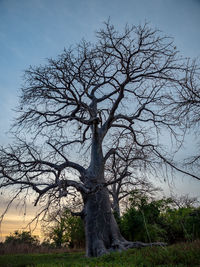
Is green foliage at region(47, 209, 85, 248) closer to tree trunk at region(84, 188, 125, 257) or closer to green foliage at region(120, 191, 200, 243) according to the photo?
green foliage at region(120, 191, 200, 243)

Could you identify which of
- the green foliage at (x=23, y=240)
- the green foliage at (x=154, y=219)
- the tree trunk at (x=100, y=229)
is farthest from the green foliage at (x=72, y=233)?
the tree trunk at (x=100, y=229)

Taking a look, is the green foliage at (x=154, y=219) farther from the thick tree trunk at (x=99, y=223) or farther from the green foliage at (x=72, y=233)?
the green foliage at (x=72, y=233)

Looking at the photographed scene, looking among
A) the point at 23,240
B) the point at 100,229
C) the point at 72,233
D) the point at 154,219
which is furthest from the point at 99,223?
the point at 23,240

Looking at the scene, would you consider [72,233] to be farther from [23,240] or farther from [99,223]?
[99,223]

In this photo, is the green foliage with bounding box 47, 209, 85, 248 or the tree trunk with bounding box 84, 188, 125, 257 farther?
the green foliage with bounding box 47, 209, 85, 248

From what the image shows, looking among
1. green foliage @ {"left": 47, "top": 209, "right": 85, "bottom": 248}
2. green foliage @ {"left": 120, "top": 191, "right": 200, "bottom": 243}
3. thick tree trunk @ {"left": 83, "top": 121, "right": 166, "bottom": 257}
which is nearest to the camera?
thick tree trunk @ {"left": 83, "top": 121, "right": 166, "bottom": 257}

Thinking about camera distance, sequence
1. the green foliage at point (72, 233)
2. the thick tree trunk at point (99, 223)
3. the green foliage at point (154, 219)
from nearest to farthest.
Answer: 1. the thick tree trunk at point (99, 223)
2. the green foliage at point (154, 219)
3. the green foliage at point (72, 233)

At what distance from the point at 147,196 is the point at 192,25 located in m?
7.41

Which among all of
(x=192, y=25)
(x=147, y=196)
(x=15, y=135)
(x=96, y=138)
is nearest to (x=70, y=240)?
(x=147, y=196)

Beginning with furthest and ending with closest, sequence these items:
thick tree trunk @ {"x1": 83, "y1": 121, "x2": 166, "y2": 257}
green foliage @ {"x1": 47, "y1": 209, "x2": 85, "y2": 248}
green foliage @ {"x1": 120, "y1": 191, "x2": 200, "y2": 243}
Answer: green foliage @ {"x1": 47, "y1": 209, "x2": 85, "y2": 248}, green foliage @ {"x1": 120, "y1": 191, "x2": 200, "y2": 243}, thick tree trunk @ {"x1": 83, "y1": 121, "x2": 166, "y2": 257}

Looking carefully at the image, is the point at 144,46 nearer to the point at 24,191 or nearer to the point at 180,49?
the point at 180,49

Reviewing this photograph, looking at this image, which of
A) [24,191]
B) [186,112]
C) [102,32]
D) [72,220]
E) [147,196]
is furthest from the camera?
[72,220]

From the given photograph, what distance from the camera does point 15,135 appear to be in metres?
8.24

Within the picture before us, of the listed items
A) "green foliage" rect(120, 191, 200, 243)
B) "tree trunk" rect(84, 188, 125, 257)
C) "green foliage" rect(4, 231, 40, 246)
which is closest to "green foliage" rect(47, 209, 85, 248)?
"green foliage" rect(4, 231, 40, 246)
